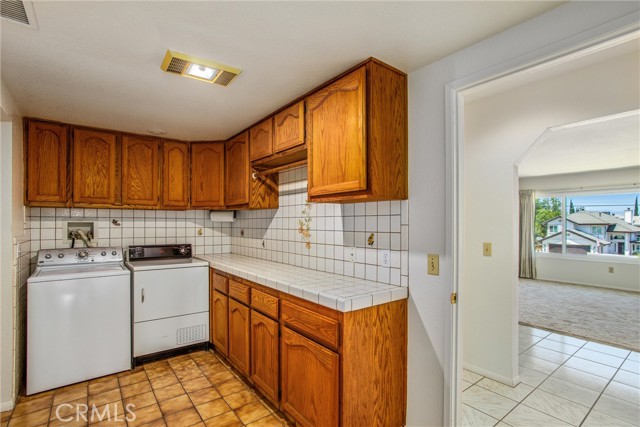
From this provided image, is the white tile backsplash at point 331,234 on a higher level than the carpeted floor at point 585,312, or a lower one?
higher

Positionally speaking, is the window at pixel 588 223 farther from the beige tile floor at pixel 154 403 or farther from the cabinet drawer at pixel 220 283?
the beige tile floor at pixel 154 403

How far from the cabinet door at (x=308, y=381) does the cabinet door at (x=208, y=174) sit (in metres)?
2.08

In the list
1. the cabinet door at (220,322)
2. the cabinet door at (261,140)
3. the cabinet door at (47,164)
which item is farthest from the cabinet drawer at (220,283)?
the cabinet door at (47,164)

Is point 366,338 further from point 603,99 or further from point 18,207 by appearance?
point 18,207

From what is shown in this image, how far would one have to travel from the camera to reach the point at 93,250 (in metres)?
3.08

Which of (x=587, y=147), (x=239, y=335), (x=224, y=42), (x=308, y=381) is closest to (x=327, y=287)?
(x=308, y=381)

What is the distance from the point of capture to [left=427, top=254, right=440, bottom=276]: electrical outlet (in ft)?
5.83

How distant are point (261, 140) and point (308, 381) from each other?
1959 millimetres

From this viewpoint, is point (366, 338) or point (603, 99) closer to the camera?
point (366, 338)

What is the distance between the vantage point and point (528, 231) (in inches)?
283

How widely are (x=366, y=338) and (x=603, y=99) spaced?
2316mm

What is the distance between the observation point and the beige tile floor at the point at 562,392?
2115 millimetres

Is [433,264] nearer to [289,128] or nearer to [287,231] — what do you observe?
[289,128]

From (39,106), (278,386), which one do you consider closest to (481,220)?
(278,386)
